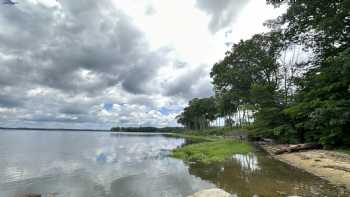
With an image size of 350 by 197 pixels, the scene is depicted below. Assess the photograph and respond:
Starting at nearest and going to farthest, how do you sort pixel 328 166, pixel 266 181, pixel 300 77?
pixel 266 181 < pixel 328 166 < pixel 300 77

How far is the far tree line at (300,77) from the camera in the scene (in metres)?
15.6

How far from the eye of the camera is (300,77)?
26.0m

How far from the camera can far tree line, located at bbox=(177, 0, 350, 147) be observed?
51.0 feet

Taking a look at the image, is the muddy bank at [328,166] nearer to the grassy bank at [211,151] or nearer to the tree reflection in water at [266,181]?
the tree reflection in water at [266,181]

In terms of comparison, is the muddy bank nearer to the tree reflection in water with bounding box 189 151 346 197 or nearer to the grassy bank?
the tree reflection in water with bounding box 189 151 346 197

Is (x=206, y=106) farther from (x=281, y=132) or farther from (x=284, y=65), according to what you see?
(x=281, y=132)

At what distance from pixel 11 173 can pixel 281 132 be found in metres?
25.2

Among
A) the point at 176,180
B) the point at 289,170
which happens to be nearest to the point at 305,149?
the point at 289,170

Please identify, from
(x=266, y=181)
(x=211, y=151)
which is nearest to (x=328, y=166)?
(x=266, y=181)

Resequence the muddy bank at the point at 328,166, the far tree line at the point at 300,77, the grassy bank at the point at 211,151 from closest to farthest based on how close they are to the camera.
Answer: the muddy bank at the point at 328,166
the far tree line at the point at 300,77
the grassy bank at the point at 211,151

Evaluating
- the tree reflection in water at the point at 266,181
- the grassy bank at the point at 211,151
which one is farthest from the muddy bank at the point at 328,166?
the grassy bank at the point at 211,151

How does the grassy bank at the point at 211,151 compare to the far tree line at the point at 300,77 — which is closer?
Answer: the far tree line at the point at 300,77

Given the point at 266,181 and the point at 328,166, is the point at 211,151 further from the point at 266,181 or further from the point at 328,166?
the point at 266,181

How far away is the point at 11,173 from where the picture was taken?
56.3 feet
